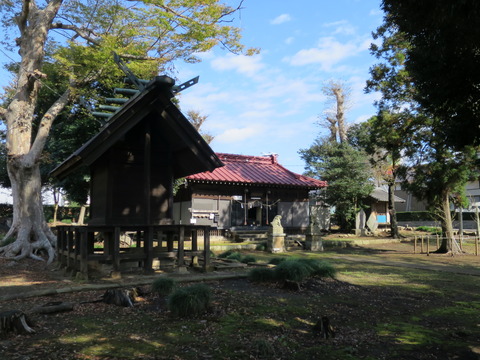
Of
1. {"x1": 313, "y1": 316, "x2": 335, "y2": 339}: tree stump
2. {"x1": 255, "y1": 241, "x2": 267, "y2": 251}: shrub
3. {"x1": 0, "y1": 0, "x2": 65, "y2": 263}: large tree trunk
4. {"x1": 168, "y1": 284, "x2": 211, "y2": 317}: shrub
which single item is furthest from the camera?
{"x1": 255, "y1": 241, "x2": 267, "y2": 251}: shrub

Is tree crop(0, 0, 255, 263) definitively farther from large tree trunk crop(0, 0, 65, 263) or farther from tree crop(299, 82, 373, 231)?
tree crop(299, 82, 373, 231)

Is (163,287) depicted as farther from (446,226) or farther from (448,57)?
(446,226)

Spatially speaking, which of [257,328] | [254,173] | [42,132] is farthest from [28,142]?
[254,173]

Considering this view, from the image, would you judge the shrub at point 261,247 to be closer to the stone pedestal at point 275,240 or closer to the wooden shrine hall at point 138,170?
the stone pedestal at point 275,240

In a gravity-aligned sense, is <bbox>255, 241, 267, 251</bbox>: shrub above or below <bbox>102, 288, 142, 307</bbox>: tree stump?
below

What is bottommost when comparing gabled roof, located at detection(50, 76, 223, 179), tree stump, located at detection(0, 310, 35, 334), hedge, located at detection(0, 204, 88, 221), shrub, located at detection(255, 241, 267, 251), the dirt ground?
shrub, located at detection(255, 241, 267, 251)

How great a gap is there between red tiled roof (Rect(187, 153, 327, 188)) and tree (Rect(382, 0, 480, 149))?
708 inches

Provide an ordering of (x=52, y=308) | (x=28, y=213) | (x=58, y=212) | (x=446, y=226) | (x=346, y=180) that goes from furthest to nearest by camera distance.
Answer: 1. (x=58, y=212)
2. (x=346, y=180)
3. (x=446, y=226)
4. (x=28, y=213)
5. (x=52, y=308)

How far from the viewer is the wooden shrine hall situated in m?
8.39

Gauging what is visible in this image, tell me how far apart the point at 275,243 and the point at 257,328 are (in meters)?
14.2

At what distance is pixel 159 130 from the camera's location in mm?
9820

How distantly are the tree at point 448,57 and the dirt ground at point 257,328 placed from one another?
305cm

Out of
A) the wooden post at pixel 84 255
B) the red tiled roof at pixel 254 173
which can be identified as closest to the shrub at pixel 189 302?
the wooden post at pixel 84 255

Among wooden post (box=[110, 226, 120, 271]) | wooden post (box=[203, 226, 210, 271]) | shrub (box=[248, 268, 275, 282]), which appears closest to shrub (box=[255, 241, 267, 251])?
wooden post (box=[203, 226, 210, 271])
